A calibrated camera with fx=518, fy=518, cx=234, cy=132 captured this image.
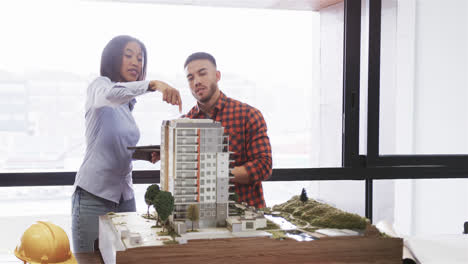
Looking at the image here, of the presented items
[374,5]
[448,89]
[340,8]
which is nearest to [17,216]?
[340,8]

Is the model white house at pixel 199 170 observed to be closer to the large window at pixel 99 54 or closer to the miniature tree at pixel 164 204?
the miniature tree at pixel 164 204

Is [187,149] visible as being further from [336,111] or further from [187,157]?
[336,111]

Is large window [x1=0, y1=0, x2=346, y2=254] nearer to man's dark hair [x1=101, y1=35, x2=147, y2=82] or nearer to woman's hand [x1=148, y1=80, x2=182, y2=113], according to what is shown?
man's dark hair [x1=101, y1=35, x2=147, y2=82]

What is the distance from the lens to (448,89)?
3.80 metres

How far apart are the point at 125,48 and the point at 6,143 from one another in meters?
0.93

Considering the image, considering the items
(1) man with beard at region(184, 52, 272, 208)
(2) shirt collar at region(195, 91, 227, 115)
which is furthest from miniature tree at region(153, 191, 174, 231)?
(2) shirt collar at region(195, 91, 227, 115)

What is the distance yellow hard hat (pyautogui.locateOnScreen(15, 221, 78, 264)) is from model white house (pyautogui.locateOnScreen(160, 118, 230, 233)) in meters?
0.36

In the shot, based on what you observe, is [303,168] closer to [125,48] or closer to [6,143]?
[125,48]

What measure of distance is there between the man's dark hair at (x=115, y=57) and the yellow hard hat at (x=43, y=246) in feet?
3.98

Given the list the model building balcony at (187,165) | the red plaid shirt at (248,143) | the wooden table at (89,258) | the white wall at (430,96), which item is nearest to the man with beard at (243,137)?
the red plaid shirt at (248,143)

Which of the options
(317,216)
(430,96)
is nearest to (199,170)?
(317,216)

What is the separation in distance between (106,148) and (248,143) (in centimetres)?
73

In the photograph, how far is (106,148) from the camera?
2586 mm

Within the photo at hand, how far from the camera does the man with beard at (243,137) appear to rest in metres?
2.30
